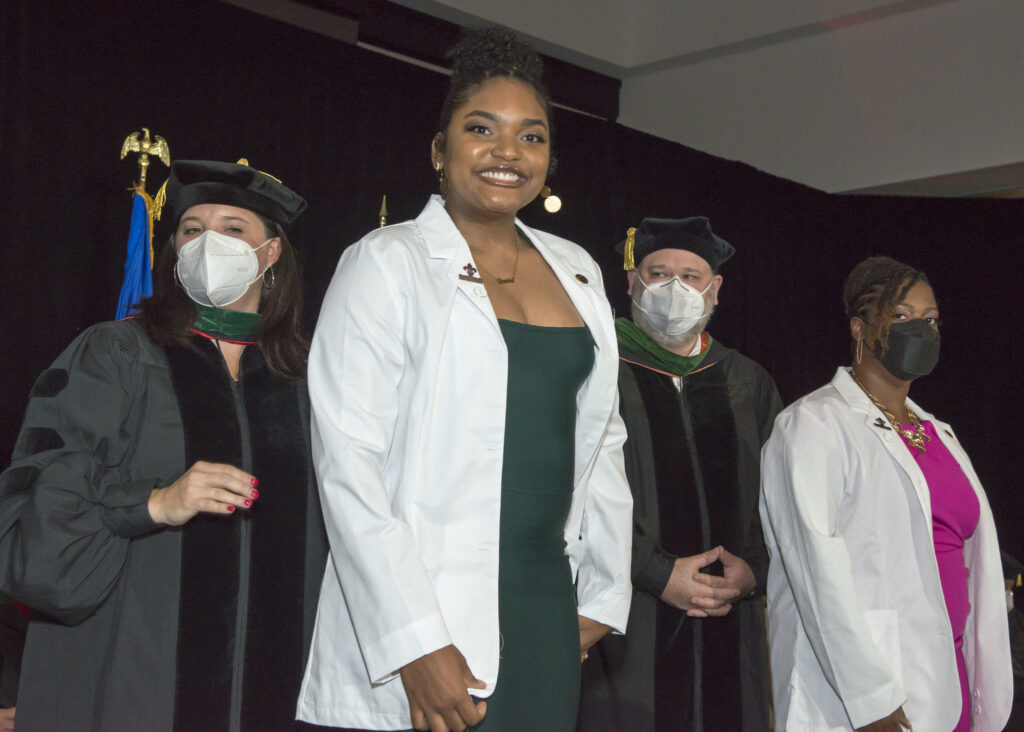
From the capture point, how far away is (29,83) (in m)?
3.64

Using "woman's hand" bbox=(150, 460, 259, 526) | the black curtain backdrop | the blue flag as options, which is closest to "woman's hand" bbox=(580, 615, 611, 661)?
"woman's hand" bbox=(150, 460, 259, 526)

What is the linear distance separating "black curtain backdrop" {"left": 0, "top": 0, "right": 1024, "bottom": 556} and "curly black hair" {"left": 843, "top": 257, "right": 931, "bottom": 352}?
1.96 m

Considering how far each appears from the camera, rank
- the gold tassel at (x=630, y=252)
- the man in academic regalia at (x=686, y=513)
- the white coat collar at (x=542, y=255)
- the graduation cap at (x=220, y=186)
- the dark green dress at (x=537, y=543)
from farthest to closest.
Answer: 1. the gold tassel at (x=630, y=252)
2. the man in academic regalia at (x=686, y=513)
3. the graduation cap at (x=220, y=186)
4. the white coat collar at (x=542, y=255)
5. the dark green dress at (x=537, y=543)

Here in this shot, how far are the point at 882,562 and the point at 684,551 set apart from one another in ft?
1.86

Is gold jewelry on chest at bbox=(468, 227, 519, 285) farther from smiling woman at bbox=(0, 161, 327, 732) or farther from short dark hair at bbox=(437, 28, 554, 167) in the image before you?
smiling woman at bbox=(0, 161, 327, 732)

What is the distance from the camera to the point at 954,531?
9.61ft

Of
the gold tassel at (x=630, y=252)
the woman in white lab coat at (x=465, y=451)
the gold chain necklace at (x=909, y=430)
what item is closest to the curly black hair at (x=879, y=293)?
the gold chain necklace at (x=909, y=430)

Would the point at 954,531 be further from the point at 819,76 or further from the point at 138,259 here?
the point at 819,76

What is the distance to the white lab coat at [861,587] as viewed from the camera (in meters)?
2.64

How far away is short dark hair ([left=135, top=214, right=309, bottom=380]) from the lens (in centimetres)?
258

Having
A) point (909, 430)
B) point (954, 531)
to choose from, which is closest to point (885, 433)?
point (909, 430)

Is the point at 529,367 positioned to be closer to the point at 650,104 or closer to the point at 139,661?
the point at 139,661

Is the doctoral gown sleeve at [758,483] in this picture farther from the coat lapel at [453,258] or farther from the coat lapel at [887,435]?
the coat lapel at [453,258]

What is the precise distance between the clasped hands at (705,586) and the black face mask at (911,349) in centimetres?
74
